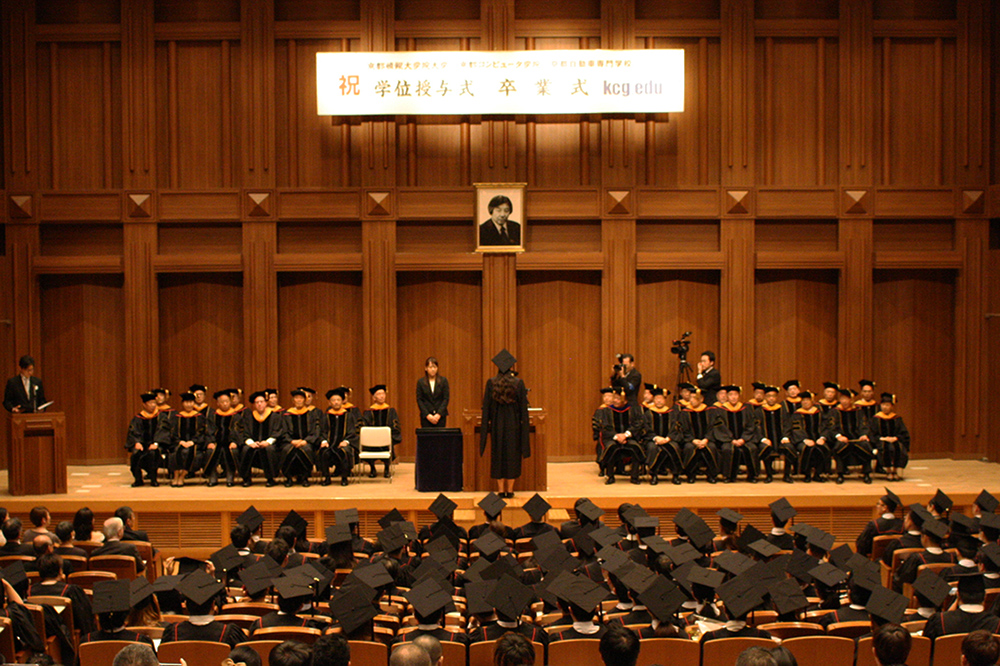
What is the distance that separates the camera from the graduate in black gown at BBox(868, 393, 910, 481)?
10.3 metres

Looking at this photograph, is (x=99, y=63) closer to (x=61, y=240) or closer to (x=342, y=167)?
(x=61, y=240)

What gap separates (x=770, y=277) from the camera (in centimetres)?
1241

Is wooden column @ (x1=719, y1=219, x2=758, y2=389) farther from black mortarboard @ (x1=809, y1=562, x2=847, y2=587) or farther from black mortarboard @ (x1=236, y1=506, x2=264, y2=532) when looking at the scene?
black mortarboard @ (x1=236, y1=506, x2=264, y2=532)

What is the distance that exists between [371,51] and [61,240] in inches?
190

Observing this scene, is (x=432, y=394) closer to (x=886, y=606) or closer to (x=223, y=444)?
(x=223, y=444)

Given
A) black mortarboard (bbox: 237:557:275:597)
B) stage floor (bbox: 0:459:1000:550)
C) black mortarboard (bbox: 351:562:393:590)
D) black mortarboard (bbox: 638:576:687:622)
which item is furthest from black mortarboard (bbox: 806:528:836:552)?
black mortarboard (bbox: 237:557:275:597)

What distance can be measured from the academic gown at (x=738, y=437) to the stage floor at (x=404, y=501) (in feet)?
0.98

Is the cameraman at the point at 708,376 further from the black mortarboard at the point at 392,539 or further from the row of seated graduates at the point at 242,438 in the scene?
the black mortarboard at the point at 392,539

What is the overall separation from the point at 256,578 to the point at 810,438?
703cm

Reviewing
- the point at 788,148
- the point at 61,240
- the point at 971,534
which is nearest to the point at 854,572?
the point at 971,534

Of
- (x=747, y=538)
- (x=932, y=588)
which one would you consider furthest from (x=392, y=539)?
(x=932, y=588)

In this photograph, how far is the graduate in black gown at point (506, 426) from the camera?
30.6ft

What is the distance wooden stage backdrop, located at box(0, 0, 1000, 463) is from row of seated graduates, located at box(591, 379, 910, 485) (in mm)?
1453

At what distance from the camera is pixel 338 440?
1050cm
